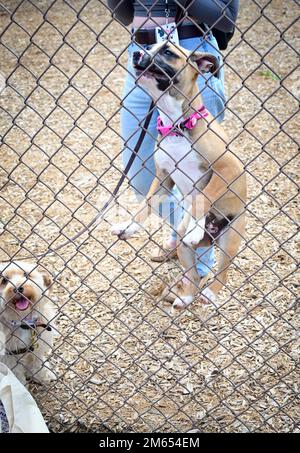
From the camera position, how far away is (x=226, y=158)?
3152 mm

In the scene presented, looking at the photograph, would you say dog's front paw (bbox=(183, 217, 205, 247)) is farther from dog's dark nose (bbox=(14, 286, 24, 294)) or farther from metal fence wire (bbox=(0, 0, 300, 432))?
dog's dark nose (bbox=(14, 286, 24, 294))

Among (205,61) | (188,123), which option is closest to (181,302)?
(188,123)

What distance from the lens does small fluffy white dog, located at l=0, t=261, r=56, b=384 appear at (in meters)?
2.94

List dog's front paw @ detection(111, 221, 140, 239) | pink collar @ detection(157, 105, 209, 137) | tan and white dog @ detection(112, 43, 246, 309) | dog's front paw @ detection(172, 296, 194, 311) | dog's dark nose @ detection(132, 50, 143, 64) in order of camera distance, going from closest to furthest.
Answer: dog's dark nose @ detection(132, 50, 143, 64)
tan and white dog @ detection(112, 43, 246, 309)
pink collar @ detection(157, 105, 209, 137)
dog's front paw @ detection(111, 221, 140, 239)
dog's front paw @ detection(172, 296, 194, 311)

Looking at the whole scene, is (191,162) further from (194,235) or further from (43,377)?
(43,377)

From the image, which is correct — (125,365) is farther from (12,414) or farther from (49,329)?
(12,414)

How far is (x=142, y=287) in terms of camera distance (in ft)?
12.9

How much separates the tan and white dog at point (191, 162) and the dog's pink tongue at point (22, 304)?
1.90 ft

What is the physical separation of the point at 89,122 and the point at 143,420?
3.75 meters

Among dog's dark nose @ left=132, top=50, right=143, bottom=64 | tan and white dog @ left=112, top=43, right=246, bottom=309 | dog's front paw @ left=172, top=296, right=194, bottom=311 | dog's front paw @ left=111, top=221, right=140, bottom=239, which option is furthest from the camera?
dog's front paw @ left=172, top=296, right=194, bottom=311

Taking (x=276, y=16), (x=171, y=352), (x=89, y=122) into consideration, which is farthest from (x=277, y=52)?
(x=171, y=352)

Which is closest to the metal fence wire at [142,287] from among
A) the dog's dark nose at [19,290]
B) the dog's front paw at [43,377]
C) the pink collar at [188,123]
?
the dog's front paw at [43,377]

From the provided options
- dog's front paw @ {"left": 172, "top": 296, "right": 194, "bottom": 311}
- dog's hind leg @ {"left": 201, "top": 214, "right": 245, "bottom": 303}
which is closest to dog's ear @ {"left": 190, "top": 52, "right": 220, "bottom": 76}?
dog's hind leg @ {"left": 201, "top": 214, "right": 245, "bottom": 303}

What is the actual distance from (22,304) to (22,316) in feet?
0.39
